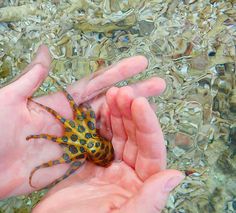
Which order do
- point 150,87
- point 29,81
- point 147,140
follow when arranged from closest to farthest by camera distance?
point 147,140
point 150,87
point 29,81

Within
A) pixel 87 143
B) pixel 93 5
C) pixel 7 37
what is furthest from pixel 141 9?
pixel 87 143

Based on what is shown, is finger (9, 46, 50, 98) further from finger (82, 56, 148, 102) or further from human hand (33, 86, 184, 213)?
human hand (33, 86, 184, 213)

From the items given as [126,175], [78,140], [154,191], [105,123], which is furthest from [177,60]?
[154,191]

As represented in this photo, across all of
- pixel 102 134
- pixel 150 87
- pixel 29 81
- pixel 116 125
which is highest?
pixel 29 81

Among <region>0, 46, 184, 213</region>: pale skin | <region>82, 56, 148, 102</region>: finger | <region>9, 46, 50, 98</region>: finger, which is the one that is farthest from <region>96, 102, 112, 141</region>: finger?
<region>9, 46, 50, 98</region>: finger

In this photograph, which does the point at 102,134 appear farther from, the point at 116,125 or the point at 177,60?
the point at 177,60

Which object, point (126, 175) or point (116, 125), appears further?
point (116, 125)

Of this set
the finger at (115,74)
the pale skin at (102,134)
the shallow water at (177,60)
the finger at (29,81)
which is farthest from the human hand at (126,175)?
the shallow water at (177,60)

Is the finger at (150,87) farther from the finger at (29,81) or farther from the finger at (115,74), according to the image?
the finger at (29,81)
